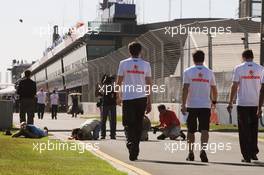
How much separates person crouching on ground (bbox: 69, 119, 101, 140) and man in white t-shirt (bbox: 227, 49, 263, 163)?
6053 mm

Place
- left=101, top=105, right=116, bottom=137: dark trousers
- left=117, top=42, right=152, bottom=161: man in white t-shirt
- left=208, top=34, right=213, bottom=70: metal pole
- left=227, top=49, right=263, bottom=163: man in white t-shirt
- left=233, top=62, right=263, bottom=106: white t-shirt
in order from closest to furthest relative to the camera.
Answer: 1. left=117, top=42, right=152, bottom=161: man in white t-shirt
2. left=227, top=49, right=263, bottom=163: man in white t-shirt
3. left=233, top=62, right=263, bottom=106: white t-shirt
4. left=101, top=105, right=116, bottom=137: dark trousers
5. left=208, top=34, right=213, bottom=70: metal pole

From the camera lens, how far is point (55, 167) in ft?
31.6

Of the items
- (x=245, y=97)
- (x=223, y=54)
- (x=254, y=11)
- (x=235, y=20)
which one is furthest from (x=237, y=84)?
(x=254, y=11)

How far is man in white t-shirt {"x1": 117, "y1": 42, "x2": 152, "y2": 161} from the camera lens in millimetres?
11500

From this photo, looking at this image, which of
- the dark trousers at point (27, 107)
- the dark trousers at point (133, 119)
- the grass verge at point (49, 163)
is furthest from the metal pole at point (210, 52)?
the dark trousers at point (133, 119)

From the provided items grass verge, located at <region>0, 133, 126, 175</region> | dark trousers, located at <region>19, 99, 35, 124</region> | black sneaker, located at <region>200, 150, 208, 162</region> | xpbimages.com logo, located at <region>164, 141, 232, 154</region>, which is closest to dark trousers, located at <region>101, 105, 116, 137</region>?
dark trousers, located at <region>19, 99, 35, 124</region>

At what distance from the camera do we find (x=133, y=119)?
11500 mm

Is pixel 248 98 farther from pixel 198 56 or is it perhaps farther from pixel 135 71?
pixel 135 71

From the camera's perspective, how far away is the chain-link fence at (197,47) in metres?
26.1

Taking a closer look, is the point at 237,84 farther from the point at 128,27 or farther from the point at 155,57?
the point at 128,27

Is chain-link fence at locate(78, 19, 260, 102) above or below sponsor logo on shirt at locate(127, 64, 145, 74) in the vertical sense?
above

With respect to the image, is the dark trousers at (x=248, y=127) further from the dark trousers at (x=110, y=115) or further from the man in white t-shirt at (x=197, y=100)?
the dark trousers at (x=110, y=115)

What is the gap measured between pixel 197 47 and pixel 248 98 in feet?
53.4

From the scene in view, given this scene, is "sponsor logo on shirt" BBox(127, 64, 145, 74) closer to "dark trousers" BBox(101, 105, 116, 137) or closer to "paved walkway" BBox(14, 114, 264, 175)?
"paved walkway" BBox(14, 114, 264, 175)
